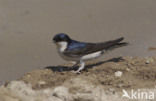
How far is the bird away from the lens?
197 inches

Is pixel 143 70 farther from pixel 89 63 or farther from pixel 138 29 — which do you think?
pixel 138 29

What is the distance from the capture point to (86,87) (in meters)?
4.68

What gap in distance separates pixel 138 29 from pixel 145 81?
8.81 ft

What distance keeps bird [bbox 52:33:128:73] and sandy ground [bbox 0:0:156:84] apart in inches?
53.2

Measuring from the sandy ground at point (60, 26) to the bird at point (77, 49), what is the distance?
135 cm

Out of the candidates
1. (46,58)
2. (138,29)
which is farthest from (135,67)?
(138,29)

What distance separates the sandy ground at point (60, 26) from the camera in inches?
262

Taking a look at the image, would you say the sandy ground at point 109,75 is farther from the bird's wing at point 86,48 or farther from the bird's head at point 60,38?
the bird's head at point 60,38

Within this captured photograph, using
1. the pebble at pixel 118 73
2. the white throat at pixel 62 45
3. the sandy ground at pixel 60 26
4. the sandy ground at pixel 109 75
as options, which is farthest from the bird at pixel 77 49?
the sandy ground at pixel 60 26

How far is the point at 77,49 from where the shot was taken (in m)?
5.04

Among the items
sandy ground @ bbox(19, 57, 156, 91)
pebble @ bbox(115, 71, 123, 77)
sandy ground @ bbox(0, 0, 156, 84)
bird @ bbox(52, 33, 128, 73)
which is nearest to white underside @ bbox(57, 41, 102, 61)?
bird @ bbox(52, 33, 128, 73)

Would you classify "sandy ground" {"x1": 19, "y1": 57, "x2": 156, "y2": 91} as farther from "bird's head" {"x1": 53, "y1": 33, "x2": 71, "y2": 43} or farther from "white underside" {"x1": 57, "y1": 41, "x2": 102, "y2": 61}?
"bird's head" {"x1": 53, "y1": 33, "x2": 71, "y2": 43}

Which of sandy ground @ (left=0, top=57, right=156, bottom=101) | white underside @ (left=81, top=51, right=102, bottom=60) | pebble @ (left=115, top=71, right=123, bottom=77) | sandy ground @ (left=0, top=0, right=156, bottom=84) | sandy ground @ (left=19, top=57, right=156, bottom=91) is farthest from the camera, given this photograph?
sandy ground @ (left=0, top=0, right=156, bottom=84)

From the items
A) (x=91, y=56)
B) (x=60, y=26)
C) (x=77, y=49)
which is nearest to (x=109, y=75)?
(x=91, y=56)
